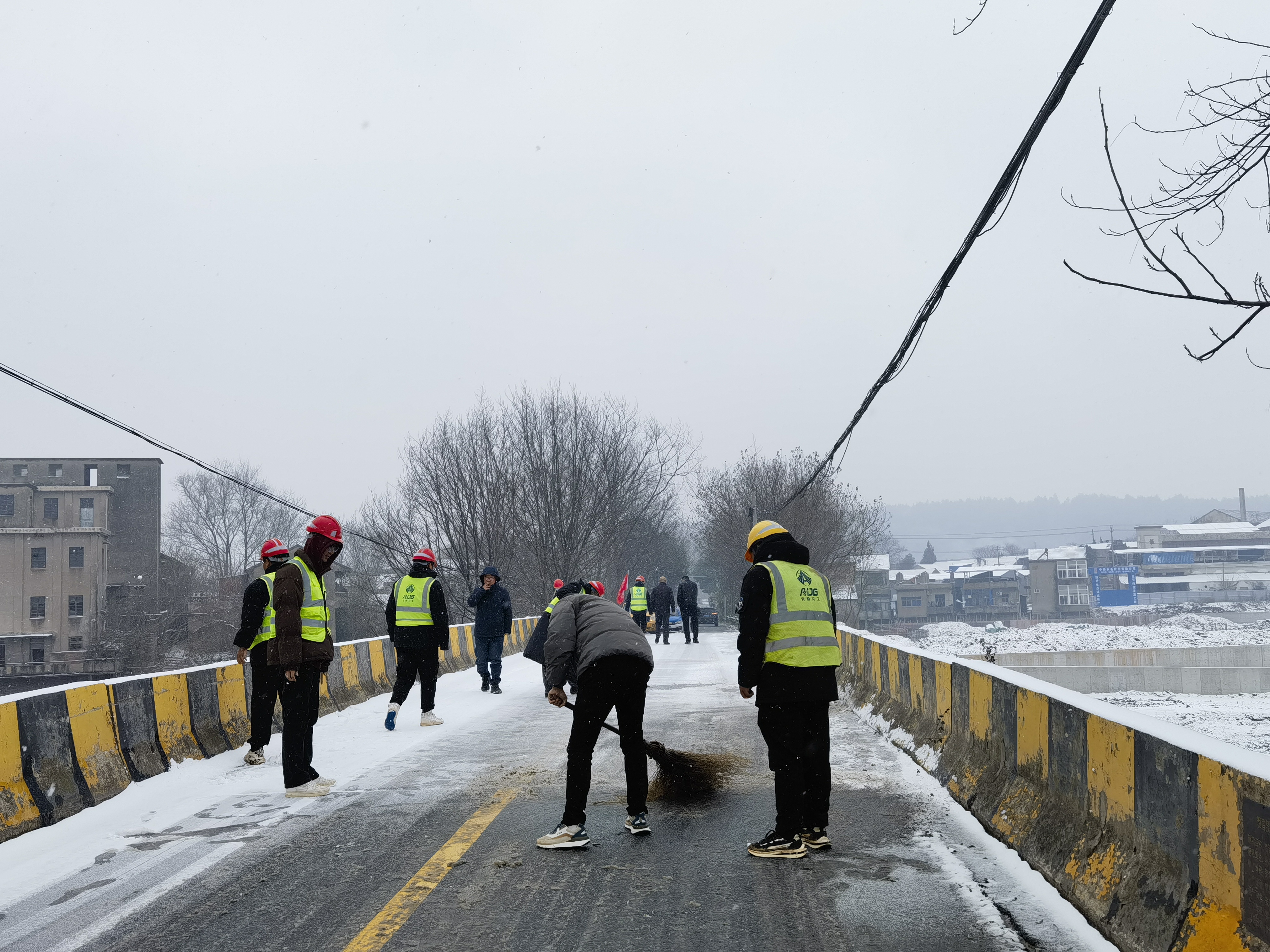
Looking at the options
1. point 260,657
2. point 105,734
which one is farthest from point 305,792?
point 260,657

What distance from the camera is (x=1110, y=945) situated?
4176mm

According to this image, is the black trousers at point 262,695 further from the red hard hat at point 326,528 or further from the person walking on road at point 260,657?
the red hard hat at point 326,528

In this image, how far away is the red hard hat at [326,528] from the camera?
313 inches

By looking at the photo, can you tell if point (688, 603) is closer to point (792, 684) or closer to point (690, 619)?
point (690, 619)

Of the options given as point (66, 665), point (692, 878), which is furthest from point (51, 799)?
point (66, 665)

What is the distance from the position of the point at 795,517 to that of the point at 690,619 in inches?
878

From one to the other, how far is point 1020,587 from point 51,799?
12157 centimetres

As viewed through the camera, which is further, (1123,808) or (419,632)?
(419,632)

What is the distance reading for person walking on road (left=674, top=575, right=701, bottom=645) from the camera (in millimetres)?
29031

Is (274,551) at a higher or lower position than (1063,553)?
lower

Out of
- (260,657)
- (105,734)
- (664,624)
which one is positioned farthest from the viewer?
(664,624)

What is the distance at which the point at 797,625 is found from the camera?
5828 mm

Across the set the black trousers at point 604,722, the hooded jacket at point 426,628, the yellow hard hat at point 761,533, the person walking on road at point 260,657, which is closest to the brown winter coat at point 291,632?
the person walking on road at point 260,657

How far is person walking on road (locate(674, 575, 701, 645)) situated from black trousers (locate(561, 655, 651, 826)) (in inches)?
874
